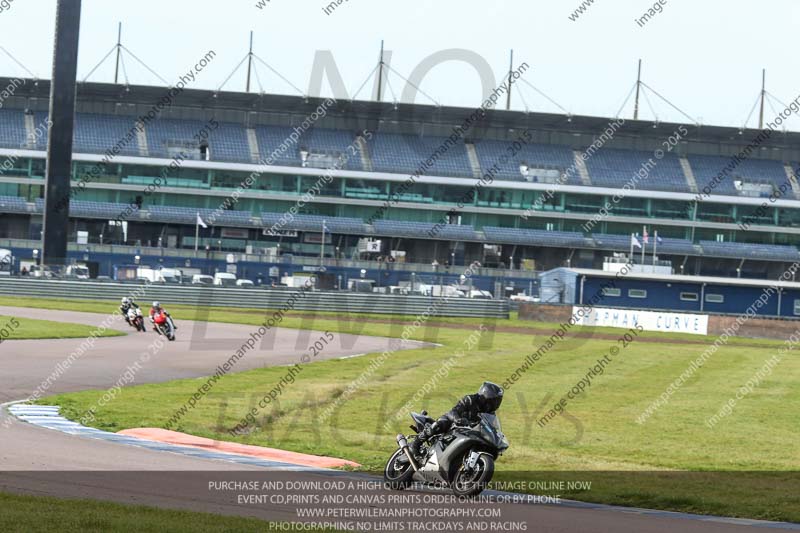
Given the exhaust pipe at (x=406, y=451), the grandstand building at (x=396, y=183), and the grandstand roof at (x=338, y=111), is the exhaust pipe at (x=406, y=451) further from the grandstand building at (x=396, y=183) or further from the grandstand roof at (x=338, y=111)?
the grandstand roof at (x=338, y=111)

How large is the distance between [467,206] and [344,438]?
239ft

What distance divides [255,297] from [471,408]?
5221cm

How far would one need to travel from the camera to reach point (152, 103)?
91.9m

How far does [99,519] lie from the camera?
403 inches

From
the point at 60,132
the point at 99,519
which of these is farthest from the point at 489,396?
the point at 60,132

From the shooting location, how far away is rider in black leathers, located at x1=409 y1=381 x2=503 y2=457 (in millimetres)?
12984

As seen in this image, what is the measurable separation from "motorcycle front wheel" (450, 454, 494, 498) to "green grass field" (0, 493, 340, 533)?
2897 millimetres

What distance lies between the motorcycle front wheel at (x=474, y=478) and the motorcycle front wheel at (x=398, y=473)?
0.69m

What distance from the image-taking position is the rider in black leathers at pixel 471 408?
12984 mm

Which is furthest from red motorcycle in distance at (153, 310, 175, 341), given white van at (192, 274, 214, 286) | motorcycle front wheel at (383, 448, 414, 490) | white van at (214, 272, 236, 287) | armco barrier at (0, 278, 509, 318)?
white van at (214, 272, 236, 287)

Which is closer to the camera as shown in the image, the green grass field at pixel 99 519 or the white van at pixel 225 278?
the green grass field at pixel 99 519

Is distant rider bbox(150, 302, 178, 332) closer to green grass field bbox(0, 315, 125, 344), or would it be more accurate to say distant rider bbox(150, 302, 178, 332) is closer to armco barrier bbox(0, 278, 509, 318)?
green grass field bbox(0, 315, 125, 344)

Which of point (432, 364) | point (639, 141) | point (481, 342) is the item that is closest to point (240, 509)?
point (432, 364)

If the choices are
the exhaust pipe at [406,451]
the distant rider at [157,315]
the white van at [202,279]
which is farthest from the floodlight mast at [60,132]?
the exhaust pipe at [406,451]
